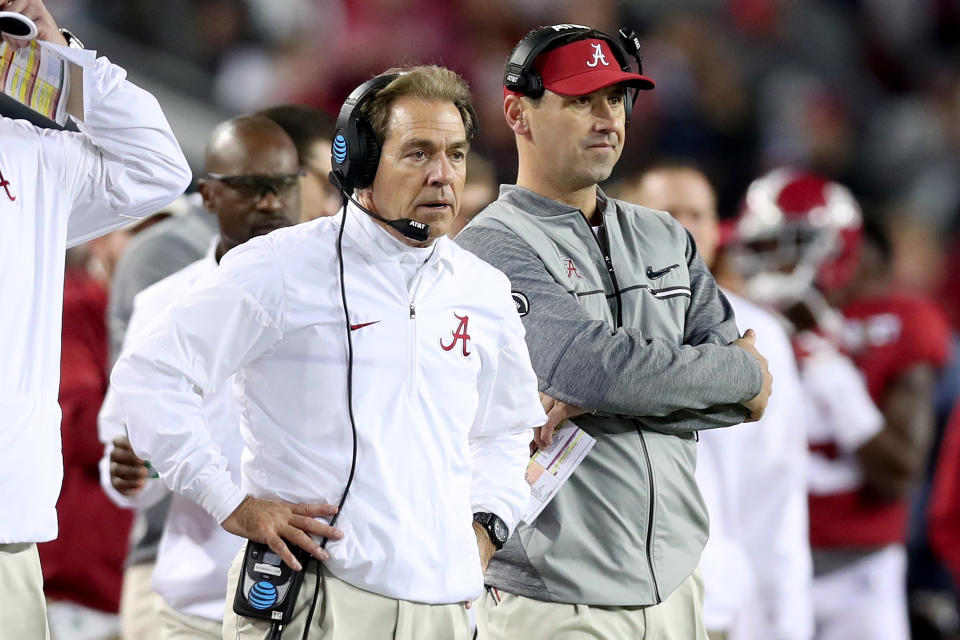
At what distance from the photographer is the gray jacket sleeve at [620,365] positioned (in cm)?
350

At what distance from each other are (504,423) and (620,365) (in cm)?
32

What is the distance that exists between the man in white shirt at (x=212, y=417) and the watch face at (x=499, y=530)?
1.01 meters

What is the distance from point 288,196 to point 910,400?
3.48 meters

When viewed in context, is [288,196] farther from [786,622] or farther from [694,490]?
[786,622]

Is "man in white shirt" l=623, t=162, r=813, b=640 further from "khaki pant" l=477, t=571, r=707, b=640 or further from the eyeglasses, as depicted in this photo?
the eyeglasses

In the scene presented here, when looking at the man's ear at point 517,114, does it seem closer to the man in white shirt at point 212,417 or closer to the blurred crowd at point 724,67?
the man in white shirt at point 212,417

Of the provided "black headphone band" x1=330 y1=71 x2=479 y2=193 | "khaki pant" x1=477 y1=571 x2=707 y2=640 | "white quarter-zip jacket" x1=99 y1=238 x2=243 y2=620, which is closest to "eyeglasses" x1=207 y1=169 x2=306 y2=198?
"white quarter-zip jacket" x1=99 y1=238 x2=243 y2=620

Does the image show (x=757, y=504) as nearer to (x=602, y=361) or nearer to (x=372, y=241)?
(x=602, y=361)

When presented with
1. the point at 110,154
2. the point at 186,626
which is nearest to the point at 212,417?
the point at 186,626

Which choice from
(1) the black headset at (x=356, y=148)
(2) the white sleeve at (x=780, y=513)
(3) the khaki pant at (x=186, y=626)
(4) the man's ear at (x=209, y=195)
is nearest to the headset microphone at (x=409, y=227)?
(1) the black headset at (x=356, y=148)

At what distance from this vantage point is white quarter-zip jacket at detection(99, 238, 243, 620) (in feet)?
13.5

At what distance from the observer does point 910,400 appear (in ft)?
22.5

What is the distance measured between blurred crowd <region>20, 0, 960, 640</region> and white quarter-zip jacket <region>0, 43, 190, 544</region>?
740cm

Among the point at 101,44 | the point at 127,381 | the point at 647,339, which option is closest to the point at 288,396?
the point at 127,381
